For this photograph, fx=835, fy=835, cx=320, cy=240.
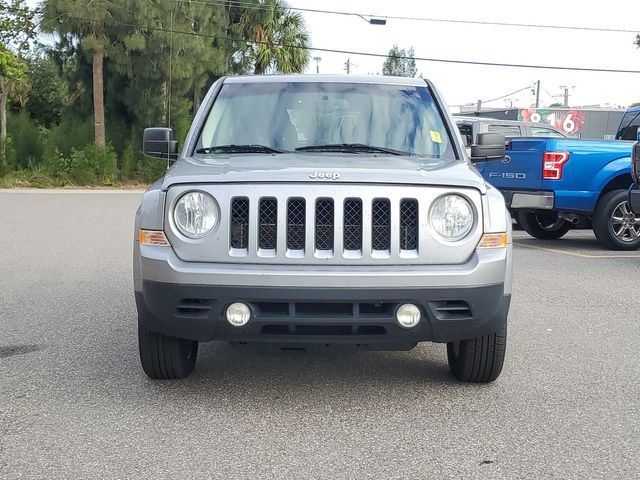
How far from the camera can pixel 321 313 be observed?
4055 millimetres

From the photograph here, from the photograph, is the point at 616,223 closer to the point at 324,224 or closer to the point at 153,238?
the point at 324,224

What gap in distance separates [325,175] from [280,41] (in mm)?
32987

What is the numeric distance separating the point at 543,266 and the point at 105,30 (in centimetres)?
2257

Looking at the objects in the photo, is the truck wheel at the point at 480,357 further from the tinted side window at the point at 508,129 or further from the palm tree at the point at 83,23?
the palm tree at the point at 83,23

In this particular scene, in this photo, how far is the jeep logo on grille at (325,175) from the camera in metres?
4.15

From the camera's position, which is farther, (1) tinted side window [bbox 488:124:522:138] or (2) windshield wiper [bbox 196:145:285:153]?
(1) tinted side window [bbox 488:124:522:138]

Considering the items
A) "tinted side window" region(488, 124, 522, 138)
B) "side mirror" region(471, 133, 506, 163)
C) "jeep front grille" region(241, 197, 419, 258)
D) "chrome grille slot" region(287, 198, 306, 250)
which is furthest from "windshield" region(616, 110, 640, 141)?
"chrome grille slot" region(287, 198, 306, 250)

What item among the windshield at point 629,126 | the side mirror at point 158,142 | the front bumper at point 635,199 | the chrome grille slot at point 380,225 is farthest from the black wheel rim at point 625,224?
the chrome grille slot at point 380,225

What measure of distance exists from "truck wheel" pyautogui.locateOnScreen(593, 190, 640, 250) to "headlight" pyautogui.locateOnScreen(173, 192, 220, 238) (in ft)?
27.5

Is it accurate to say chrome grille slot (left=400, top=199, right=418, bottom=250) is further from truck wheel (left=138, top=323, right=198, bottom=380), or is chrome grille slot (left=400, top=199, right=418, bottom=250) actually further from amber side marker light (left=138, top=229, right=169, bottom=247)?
truck wheel (left=138, top=323, right=198, bottom=380)

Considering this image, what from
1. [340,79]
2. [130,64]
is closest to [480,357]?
[340,79]

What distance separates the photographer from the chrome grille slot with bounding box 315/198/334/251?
413cm

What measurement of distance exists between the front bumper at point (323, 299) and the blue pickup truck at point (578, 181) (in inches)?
287

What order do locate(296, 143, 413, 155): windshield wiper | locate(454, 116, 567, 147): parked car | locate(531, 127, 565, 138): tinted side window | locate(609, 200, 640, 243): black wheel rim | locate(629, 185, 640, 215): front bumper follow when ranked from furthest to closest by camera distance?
locate(531, 127, 565, 138): tinted side window → locate(454, 116, 567, 147): parked car → locate(609, 200, 640, 243): black wheel rim → locate(629, 185, 640, 215): front bumper → locate(296, 143, 413, 155): windshield wiper
